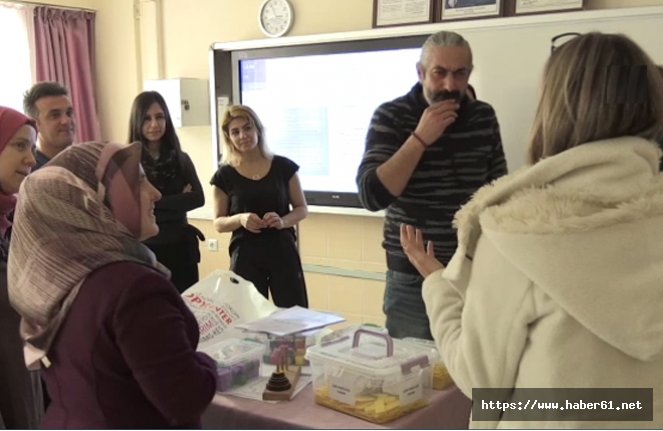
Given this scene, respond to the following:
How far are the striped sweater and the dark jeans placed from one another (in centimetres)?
4

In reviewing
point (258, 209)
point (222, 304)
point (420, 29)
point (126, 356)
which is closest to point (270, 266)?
point (258, 209)

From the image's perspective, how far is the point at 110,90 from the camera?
496cm

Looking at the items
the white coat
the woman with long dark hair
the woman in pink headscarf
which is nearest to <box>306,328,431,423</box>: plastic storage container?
the white coat

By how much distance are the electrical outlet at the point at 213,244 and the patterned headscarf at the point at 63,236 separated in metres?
3.16

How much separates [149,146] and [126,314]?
6.56ft

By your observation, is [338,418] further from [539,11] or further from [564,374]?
[539,11]

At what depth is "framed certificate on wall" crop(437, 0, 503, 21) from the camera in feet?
10.9

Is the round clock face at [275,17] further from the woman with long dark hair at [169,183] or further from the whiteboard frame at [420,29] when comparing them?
the woman with long dark hair at [169,183]

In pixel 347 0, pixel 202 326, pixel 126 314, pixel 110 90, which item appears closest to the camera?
pixel 126 314

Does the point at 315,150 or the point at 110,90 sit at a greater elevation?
the point at 110,90

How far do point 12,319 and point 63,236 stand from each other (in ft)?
2.58

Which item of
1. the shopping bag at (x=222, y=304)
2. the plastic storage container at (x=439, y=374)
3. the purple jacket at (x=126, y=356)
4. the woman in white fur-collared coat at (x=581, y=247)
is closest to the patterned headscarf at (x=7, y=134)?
the shopping bag at (x=222, y=304)

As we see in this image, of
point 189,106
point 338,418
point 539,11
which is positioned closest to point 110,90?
point 189,106

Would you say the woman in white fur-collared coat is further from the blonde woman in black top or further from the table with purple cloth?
the blonde woman in black top
